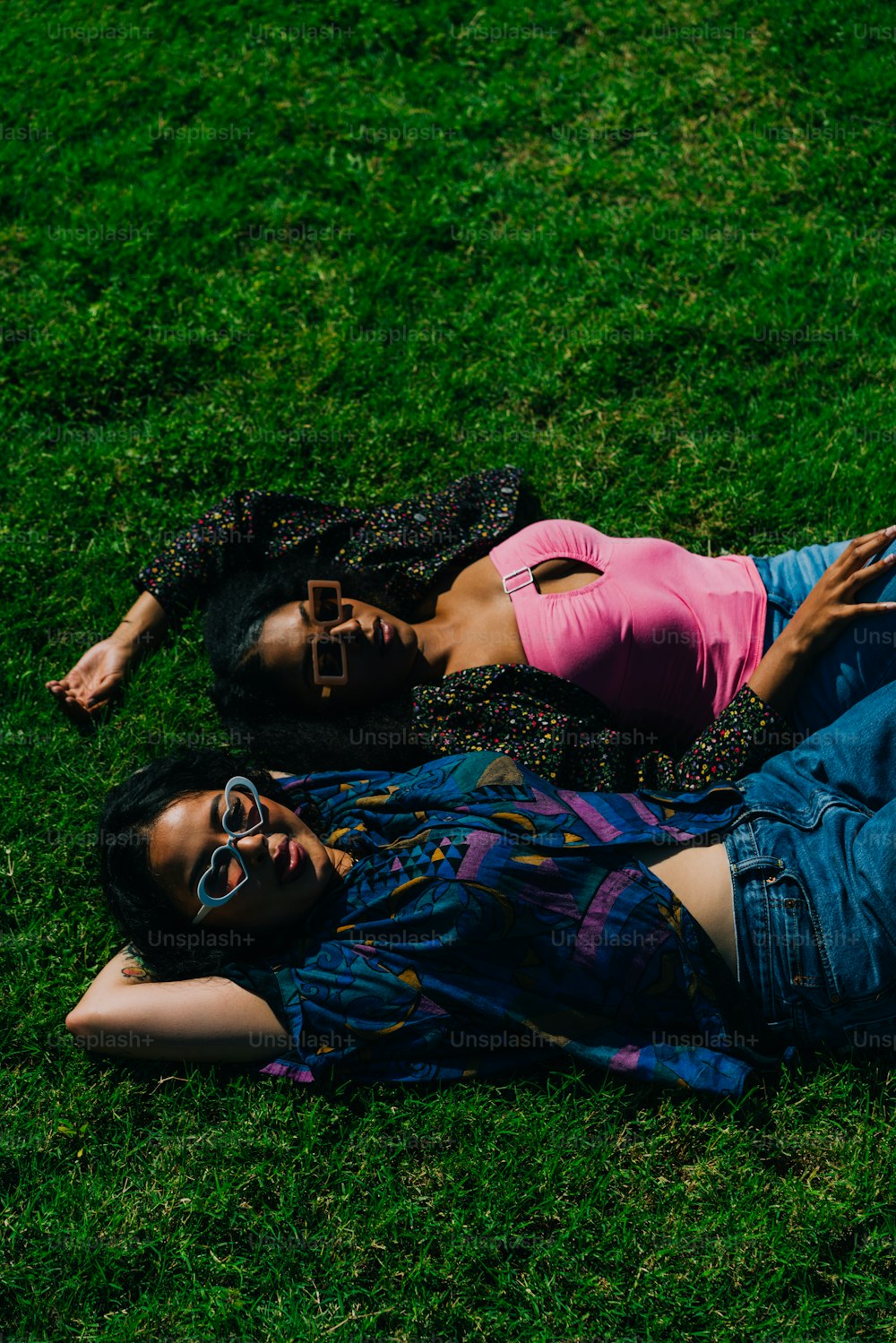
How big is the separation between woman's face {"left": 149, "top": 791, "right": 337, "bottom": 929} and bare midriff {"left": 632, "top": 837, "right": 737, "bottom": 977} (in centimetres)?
118

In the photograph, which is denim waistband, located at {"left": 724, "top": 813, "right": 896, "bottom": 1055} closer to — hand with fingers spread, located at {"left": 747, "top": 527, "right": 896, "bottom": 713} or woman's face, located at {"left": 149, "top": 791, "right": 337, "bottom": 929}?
hand with fingers spread, located at {"left": 747, "top": 527, "right": 896, "bottom": 713}

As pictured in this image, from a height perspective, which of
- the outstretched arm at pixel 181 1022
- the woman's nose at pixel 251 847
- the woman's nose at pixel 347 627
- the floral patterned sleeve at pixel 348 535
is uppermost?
the floral patterned sleeve at pixel 348 535

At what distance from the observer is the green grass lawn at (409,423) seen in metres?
3.71

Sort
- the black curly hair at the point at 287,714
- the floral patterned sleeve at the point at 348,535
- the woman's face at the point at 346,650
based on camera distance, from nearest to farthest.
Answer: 1. the woman's face at the point at 346,650
2. the black curly hair at the point at 287,714
3. the floral patterned sleeve at the point at 348,535

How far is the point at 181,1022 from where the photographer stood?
369 centimetres

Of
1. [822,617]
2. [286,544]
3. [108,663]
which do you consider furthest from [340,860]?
[822,617]

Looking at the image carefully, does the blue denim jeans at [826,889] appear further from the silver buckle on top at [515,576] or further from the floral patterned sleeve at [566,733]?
the silver buckle on top at [515,576]

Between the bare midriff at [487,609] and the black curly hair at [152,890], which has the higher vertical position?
the bare midriff at [487,609]

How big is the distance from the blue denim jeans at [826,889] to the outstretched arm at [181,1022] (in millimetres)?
1674

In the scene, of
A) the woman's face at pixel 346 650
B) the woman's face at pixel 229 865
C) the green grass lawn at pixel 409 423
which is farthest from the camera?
the woman's face at pixel 346 650

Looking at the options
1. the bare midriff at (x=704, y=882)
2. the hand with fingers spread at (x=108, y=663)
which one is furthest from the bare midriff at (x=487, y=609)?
the hand with fingers spread at (x=108, y=663)

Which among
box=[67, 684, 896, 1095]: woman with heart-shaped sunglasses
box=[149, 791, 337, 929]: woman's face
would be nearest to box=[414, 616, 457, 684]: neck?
box=[67, 684, 896, 1095]: woman with heart-shaped sunglasses

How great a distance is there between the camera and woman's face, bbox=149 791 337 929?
3.58 m

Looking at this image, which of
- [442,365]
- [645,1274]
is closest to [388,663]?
[442,365]
